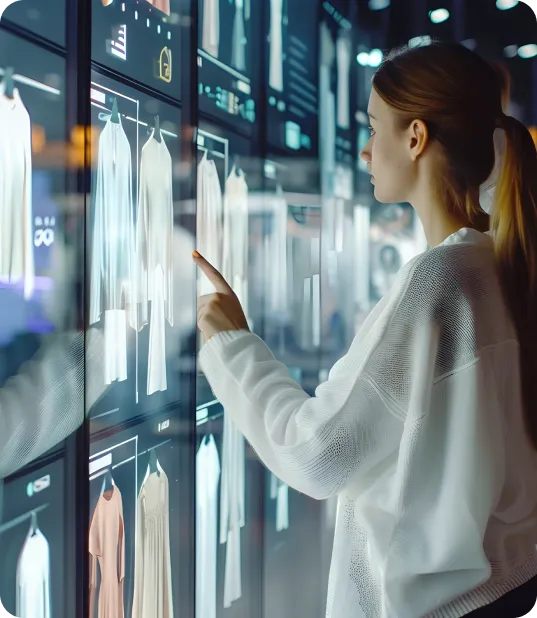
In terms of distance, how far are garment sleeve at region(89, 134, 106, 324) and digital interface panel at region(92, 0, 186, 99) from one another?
194 mm

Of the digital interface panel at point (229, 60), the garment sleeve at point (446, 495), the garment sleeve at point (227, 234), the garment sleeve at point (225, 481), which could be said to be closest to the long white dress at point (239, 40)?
the digital interface panel at point (229, 60)

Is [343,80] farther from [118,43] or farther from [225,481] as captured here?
[225,481]

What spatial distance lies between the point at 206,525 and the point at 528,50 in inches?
52.6

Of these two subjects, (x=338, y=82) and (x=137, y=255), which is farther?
(x=338, y=82)

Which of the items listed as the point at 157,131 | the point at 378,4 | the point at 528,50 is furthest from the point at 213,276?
the point at 528,50

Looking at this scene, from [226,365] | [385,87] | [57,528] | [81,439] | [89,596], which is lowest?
[89,596]

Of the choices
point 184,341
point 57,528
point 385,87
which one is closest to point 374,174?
point 385,87

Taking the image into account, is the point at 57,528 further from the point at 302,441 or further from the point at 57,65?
the point at 57,65

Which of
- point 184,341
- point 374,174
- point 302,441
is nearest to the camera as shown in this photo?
point 302,441

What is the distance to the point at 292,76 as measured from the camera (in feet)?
6.13

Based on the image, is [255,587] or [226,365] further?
[255,587]

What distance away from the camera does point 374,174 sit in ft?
5.07

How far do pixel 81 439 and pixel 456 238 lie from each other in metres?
0.79

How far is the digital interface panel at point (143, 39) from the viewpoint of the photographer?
1484mm
